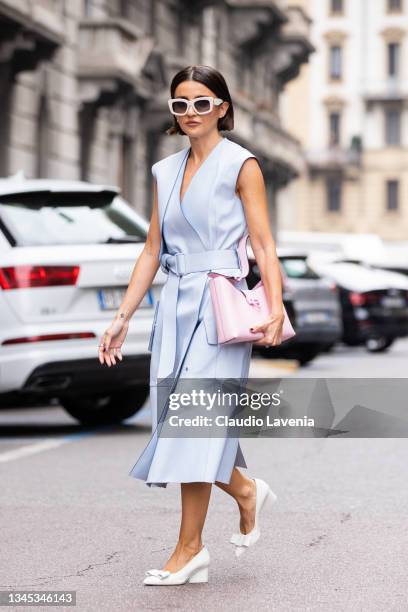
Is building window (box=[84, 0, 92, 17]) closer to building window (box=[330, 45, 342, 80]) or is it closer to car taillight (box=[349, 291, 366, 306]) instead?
car taillight (box=[349, 291, 366, 306])

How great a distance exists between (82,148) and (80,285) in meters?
17.3

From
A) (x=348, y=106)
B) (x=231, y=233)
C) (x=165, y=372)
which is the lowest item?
(x=165, y=372)

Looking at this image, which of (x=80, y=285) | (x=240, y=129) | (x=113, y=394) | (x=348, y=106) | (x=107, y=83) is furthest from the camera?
(x=348, y=106)

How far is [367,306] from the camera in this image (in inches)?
970

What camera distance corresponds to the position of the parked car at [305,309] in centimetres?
1979

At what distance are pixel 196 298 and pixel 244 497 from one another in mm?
751

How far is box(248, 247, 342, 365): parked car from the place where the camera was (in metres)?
19.8

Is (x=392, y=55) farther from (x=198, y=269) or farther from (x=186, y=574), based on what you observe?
(x=186, y=574)

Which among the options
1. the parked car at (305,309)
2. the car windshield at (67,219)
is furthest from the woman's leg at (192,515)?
the parked car at (305,309)

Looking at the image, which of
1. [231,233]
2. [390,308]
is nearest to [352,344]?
[390,308]

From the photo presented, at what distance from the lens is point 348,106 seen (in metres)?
76.1

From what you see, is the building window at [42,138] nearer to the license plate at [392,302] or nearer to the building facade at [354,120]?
the license plate at [392,302]

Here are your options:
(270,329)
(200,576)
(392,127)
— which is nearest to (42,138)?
(200,576)

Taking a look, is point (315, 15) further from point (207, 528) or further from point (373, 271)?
point (207, 528)
